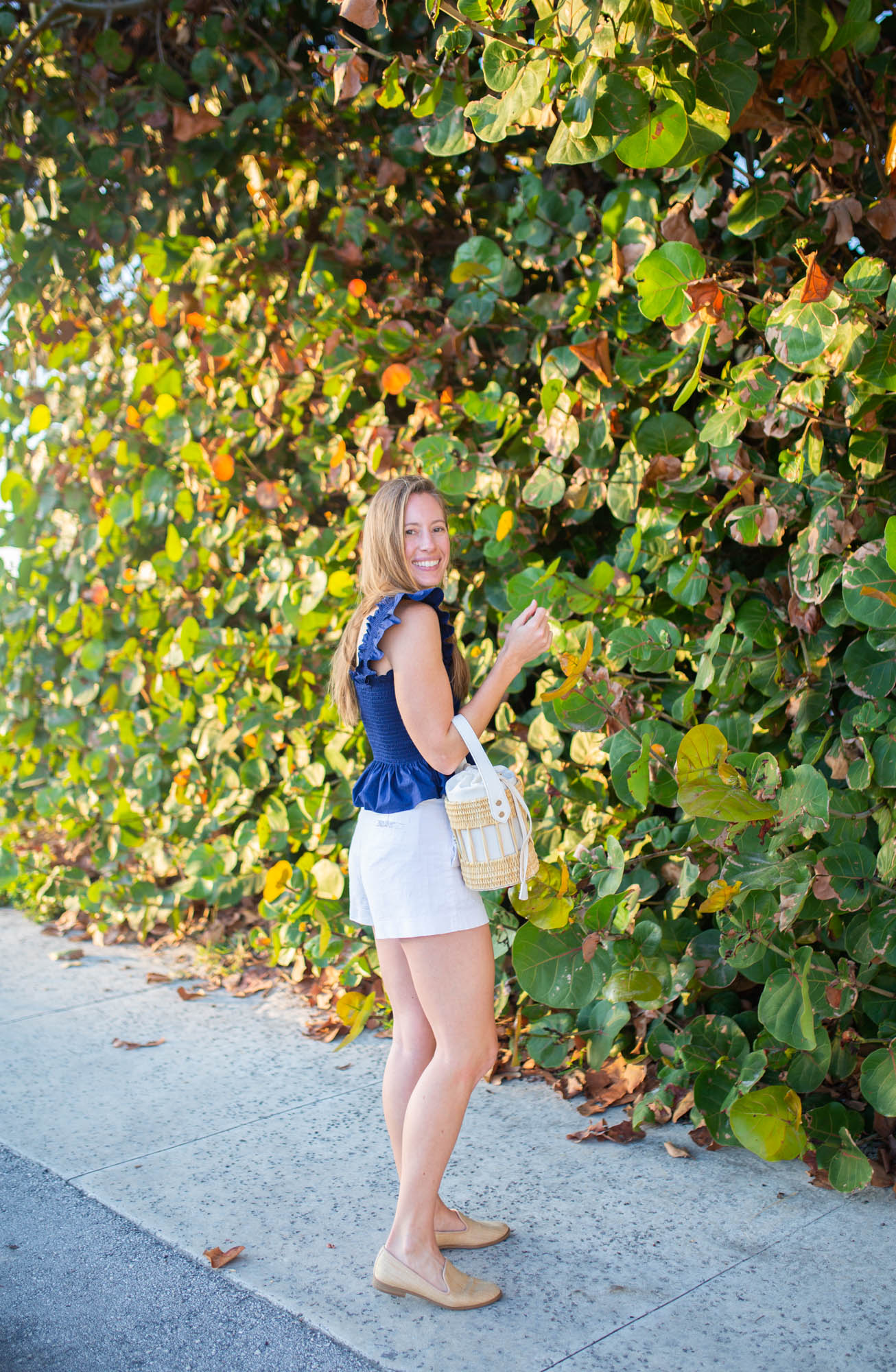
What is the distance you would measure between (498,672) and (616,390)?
1.13 meters

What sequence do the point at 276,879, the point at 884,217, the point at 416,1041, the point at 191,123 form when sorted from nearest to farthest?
the point at 416,1041
the point at 884,217
the point at 276,879
the point at 191,123

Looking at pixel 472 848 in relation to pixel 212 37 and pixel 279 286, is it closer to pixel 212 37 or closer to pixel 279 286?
pixel 279 286

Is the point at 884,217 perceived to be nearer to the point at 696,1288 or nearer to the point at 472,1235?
the point at 696,1288

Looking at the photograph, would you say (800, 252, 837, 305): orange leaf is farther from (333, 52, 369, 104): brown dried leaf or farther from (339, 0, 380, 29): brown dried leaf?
(333, 52, 369, 104): brown dried leaf

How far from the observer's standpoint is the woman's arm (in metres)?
2.29

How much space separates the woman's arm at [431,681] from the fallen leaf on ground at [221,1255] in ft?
3.96

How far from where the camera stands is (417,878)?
7.55 ft

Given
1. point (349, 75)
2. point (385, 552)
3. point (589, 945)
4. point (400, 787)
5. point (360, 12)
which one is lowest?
point (589, 945)

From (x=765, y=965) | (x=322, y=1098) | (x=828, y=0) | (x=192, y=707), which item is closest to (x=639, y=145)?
(x=828, y=0)

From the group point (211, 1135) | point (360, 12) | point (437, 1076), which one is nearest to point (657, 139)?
point (360, 12)

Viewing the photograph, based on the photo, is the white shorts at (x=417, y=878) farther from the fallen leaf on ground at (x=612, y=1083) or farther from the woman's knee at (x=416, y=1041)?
the fallen leaf on ground at (x=612, y=1083)

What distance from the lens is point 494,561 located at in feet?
11.1

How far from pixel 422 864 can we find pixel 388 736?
290 millimetres

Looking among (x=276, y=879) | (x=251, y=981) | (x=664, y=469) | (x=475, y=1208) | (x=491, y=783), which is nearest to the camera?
(x=491, y=783)
